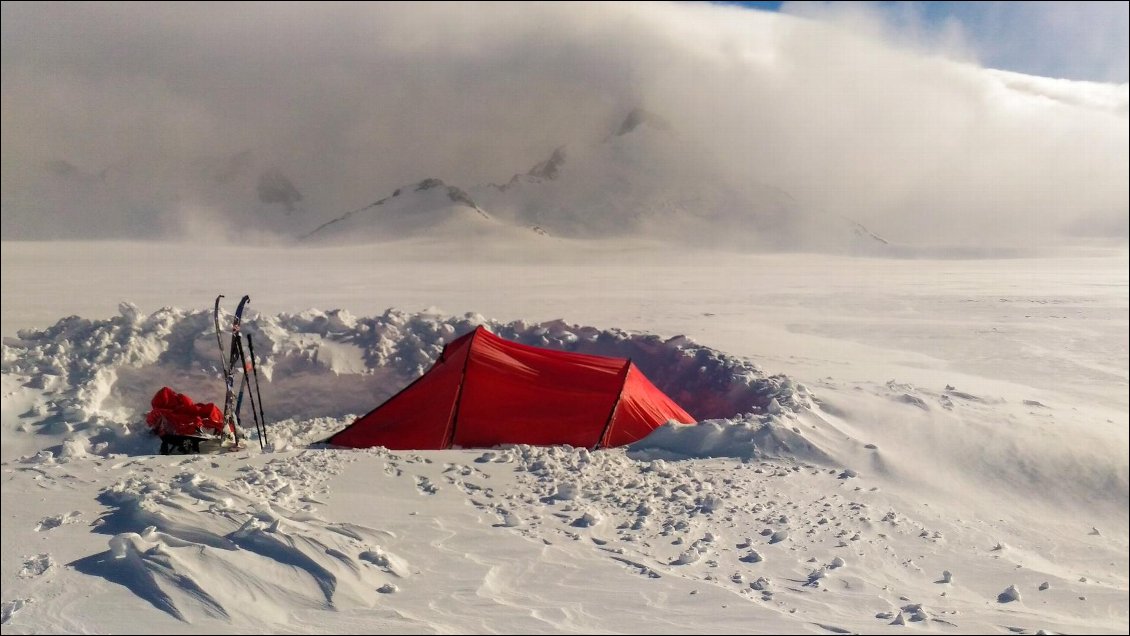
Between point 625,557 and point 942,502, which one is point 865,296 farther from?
point 625,557

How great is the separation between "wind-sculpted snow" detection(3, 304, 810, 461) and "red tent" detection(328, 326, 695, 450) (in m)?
0.89

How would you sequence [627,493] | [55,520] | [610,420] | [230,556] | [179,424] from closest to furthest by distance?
[230,556] < [55,520] < [627,493] < [179,424] < [610,420]

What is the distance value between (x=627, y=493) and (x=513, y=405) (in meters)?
1.78

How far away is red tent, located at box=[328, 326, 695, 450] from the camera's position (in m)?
5.75

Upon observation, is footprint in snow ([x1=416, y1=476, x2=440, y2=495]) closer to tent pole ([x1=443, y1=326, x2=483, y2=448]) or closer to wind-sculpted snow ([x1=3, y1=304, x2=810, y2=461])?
tent pole ([x1=443, y1=326, x2=483, y2=448])

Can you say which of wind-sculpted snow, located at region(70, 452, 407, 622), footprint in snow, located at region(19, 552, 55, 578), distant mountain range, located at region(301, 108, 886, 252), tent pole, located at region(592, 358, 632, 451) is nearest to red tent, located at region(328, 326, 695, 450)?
tent pole, located at region(592, 358, 632, 451)

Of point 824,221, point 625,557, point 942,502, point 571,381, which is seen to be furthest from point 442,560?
point 824,221

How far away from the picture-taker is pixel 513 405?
5887 millimetres

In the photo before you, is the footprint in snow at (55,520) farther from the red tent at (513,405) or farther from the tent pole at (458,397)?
the tent pole at (458,397)

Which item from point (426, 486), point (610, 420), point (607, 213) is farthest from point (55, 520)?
point (607, 213)

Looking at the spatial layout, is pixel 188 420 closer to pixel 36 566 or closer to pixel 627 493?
pixel 36 566

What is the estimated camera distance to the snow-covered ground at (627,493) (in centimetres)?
282

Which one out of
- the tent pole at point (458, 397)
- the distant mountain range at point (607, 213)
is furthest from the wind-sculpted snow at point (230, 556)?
the distant mountain range at point (607, 213)

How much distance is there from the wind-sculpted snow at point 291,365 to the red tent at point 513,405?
0.89 meters
